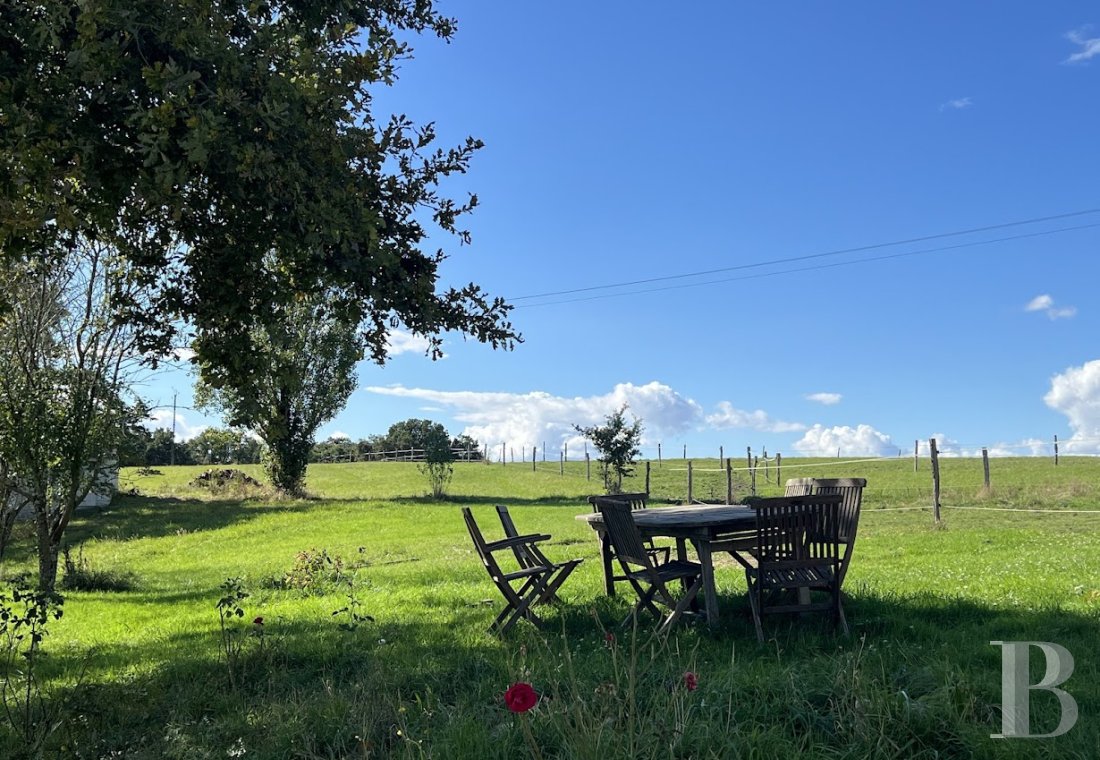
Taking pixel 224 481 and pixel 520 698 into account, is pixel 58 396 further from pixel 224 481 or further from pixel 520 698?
pixel 224 481

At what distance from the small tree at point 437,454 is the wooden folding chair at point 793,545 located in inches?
1084

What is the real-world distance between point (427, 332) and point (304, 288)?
106 cm

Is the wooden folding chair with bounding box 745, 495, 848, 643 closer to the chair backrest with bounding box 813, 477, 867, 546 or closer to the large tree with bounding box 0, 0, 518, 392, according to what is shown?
the chair backrest with bounding box 813, 477, 867, 546

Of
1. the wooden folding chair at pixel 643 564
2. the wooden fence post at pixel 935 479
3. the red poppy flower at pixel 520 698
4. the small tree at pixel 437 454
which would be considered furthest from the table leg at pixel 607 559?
the small tree at pixel 437 454

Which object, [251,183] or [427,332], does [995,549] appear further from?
[251,183]

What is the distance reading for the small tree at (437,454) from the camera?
3312 centimetres

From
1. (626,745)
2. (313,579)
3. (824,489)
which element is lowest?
(313,579)

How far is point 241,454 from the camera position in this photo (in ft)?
218

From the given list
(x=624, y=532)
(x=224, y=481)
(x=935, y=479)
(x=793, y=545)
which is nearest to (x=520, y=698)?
(x=624, y=532)

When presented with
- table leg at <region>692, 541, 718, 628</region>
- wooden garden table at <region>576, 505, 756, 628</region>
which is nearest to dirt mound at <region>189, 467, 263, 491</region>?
wooden garden table at <region>576, 505, 756, 628</region>

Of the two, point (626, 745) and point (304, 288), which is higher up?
point (304, 288)

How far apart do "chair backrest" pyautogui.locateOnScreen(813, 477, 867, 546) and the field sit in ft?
2.26

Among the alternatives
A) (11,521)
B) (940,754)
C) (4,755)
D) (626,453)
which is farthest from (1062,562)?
(626,453)

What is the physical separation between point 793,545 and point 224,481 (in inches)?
1350
